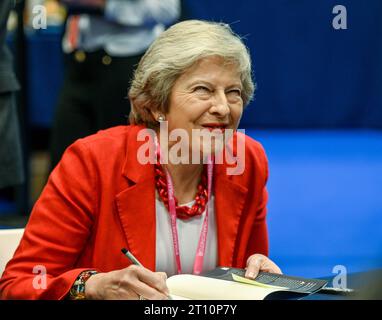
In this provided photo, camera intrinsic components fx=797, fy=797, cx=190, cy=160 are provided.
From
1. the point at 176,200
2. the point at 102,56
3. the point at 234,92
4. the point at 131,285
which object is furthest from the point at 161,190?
the point at 102,56

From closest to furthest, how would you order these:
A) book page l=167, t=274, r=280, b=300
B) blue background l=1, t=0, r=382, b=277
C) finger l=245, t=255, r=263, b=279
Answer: book page l=167, t=274, r=280, b=300
finger l=245, t=255, r=263, b=279
blue background l=1, t=0, r=382, b=277

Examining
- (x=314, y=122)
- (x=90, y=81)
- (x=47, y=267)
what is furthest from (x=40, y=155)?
(x=47, y=267)

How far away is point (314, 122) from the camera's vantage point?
7.36m

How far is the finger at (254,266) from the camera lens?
69.0 inches

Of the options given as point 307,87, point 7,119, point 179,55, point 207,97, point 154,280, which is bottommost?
point 307,87

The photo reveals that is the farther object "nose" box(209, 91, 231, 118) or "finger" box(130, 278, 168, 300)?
"nose" box(209, 91, 231, 118)

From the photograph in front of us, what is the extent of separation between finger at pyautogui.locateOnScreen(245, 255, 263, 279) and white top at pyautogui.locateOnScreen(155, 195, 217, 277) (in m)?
0.22

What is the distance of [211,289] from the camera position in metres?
1.60

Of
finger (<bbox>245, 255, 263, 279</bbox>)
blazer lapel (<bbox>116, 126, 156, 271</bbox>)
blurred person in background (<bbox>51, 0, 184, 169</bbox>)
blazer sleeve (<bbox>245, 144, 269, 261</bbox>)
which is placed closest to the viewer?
finger (<bbox>245, 255, 263, 279</bbox>)

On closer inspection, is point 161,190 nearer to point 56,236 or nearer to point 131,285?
point 56,236

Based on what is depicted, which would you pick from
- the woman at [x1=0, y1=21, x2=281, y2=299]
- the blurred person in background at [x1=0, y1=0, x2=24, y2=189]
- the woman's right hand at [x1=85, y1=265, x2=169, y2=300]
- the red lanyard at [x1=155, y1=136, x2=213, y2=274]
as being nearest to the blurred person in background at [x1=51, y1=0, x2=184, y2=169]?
the blurred person in background at [x1=0, y1=0, x2=24, y2=189]

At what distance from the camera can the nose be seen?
1984 millimetres

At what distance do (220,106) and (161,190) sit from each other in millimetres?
268

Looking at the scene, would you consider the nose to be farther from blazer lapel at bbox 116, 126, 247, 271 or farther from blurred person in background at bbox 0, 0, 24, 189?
blurred person in background at bbox 0, 0, 24, 189
